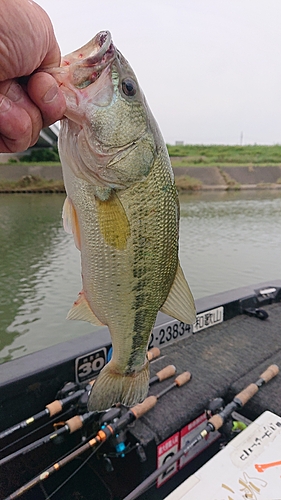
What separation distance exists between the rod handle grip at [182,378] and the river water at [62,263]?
3.25 m

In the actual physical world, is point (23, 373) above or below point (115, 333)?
below

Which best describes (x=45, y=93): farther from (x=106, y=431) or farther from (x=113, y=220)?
(x=106, y=431)

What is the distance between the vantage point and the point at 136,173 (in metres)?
1.36

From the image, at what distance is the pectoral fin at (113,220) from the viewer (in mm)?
1354

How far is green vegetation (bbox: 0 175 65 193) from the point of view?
85.8 ft

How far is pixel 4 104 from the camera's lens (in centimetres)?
104

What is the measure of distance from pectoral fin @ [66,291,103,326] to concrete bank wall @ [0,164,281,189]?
27021 mm

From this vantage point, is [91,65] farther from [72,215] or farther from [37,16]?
[72,215]

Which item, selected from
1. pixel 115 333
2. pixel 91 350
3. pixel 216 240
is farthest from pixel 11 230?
pixel 115 333

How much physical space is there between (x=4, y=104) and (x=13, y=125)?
7 centimetres

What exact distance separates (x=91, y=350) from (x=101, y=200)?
5.38 ft

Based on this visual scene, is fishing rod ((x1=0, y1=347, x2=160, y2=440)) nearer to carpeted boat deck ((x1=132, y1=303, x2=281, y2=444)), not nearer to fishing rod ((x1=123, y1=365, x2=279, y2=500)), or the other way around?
carpeted boat deck ((x1=132, y1=303, x2=281, y2=444))

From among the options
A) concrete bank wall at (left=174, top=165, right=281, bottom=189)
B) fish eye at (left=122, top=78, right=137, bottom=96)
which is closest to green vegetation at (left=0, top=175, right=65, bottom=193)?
concrete bank wall at (left=174, top=165, right=281, bottom=189)

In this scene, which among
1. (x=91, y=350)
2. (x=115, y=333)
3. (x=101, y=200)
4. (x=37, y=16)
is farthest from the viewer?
(x=91, y=350)
